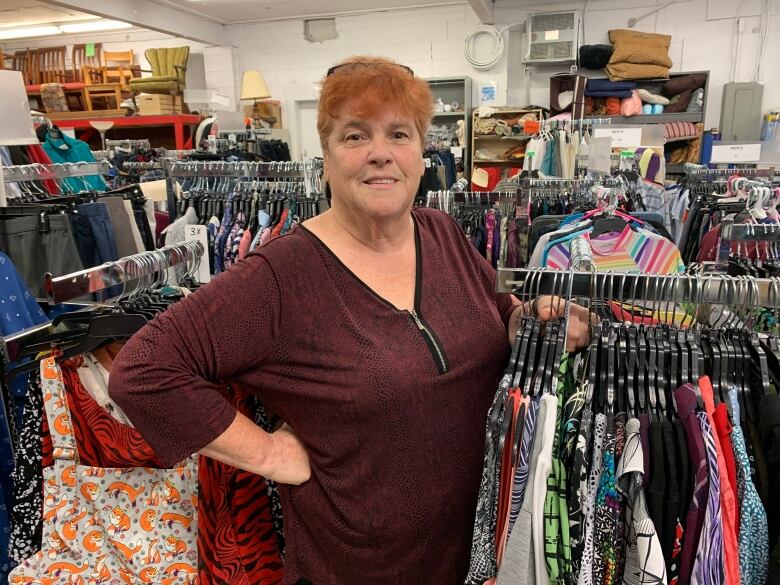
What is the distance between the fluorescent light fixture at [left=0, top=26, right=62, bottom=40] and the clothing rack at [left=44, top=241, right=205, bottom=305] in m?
8.67

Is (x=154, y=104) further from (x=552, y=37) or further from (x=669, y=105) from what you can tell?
(x=669, y=105)

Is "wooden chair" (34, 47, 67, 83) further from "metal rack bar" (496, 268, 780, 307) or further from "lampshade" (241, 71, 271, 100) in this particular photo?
"metal rack bar" (496, 268, 780, 307)

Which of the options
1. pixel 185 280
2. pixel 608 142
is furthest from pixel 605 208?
pixel 185 280

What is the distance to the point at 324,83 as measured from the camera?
109 cm

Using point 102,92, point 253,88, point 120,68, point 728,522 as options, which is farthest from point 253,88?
point 728,522

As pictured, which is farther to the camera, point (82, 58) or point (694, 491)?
point (82, 58)

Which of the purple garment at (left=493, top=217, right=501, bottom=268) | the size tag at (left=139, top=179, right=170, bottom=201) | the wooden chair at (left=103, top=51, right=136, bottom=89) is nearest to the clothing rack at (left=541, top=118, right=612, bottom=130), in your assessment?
the purple garment at (left=493, top=217, right=501, bottom=268)

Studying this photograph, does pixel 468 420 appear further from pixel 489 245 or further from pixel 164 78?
pixel 164 78

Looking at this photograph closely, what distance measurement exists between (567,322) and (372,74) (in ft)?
1.96

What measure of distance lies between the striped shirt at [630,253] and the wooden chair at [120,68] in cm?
759

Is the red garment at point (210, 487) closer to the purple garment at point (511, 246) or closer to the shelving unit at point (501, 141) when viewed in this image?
the purple garment at point (511, 246)

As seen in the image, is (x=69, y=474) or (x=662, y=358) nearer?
(x=662, y=358)

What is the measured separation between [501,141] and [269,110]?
3.09 metres

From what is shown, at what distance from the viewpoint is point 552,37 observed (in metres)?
6.48
